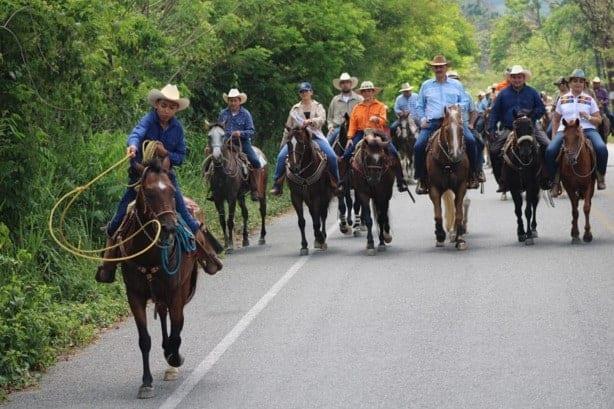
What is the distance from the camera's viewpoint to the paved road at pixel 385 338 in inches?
402

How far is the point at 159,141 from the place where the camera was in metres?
11.5

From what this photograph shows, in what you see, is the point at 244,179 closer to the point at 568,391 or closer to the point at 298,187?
the point at 298,187

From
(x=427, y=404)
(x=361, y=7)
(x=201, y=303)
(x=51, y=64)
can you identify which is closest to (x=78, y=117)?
(x=51, y=64)

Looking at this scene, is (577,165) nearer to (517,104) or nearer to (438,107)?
(517,104)

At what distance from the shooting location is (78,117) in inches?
617

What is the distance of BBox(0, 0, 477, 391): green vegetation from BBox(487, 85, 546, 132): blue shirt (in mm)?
5030

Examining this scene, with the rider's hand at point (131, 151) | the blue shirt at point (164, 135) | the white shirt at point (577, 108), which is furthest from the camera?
the white shirt at point (577, 108)

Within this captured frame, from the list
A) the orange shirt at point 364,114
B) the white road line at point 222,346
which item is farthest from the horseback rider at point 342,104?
the white road line at point 222,346

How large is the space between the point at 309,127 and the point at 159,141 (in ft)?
28.6

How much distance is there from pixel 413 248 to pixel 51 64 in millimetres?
7141

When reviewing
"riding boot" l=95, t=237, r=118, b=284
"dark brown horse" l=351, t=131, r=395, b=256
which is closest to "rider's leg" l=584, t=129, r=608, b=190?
"dark brown horse" l=351, t=131, r=395, b=256

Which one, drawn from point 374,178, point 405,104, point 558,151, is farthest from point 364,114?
point 405,104

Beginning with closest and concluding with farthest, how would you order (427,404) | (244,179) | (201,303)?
1. (427,404)
2. (201,303)
3. (244,179)

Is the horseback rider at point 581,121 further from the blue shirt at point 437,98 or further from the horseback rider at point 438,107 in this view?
the blue shirt at point 437,98
